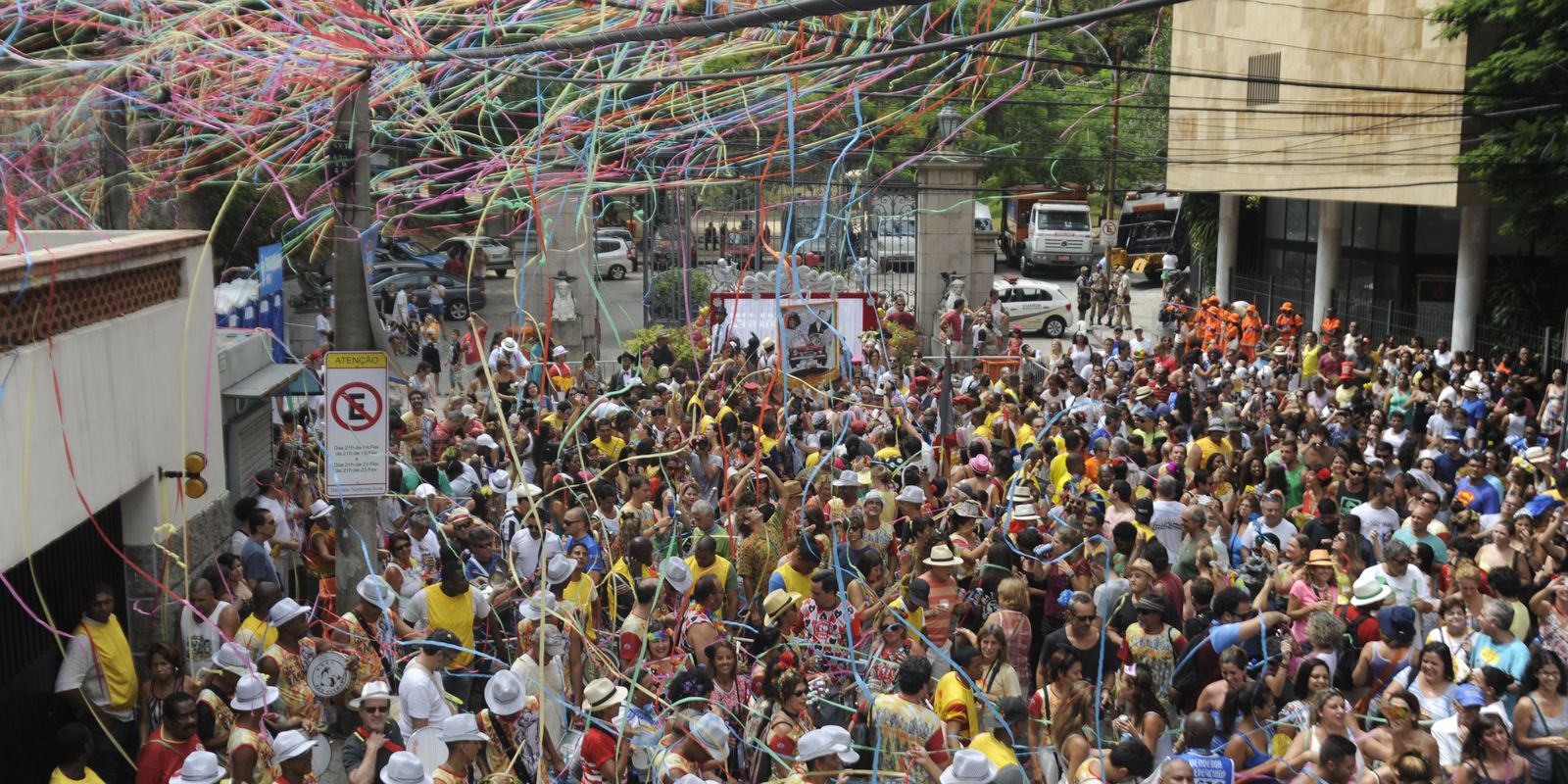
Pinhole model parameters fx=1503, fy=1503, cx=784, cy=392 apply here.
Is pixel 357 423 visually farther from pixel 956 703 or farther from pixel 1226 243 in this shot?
pixel 1226 243

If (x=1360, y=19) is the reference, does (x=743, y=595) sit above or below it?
below

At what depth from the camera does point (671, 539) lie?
32.8 ft

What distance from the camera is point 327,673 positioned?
297 inches

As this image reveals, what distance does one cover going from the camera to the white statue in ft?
81.1

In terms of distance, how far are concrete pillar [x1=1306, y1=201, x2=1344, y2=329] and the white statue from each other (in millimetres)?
13157

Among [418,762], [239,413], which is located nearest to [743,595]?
[418,762]

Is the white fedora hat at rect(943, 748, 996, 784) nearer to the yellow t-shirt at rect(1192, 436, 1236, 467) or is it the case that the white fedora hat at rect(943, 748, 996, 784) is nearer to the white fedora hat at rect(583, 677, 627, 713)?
the white fedora hat at rect(583, 677, 627, 713)

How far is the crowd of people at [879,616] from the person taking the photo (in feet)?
21.7

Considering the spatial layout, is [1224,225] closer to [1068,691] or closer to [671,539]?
[671,539]

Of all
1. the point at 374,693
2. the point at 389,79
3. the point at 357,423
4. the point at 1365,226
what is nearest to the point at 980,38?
the point at 374,693

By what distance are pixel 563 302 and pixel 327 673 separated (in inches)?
691

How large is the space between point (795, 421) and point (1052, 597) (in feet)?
18.6

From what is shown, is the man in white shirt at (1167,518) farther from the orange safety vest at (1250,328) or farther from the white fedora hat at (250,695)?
the orange safety vest at (1250,328)

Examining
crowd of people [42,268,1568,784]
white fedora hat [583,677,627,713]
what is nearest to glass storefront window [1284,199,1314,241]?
crowd of people [42,268,1568,784]
